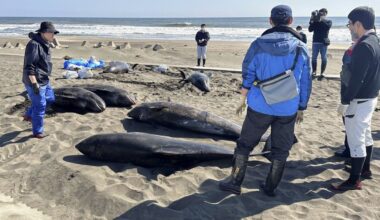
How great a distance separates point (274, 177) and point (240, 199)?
51 cm

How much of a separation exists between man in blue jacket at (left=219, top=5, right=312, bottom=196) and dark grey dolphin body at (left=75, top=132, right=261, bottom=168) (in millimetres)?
1127

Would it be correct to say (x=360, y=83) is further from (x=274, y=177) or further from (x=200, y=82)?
(x=200, y=82)

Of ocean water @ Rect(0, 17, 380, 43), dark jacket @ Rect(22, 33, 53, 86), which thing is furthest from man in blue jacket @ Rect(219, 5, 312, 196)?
ocean water @ Rect(0, 17, 380, 43)

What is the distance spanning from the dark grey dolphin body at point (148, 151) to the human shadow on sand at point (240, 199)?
591 millimetres

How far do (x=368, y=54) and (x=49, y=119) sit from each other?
6.05m

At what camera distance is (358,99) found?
199 inches

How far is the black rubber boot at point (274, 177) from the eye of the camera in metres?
4.94

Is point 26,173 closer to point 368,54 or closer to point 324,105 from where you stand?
point 368,54

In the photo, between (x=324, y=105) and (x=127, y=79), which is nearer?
(x=324, y=105)

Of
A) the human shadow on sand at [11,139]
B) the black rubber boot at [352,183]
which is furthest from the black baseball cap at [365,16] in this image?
the human shadow on sand at [11,139]

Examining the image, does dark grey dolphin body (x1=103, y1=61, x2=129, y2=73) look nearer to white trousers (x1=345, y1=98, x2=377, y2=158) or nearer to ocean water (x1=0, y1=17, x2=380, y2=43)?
white trousers (x1=345, y1=98, x2=377, y2=158)

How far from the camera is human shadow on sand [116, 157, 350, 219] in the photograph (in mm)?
4610

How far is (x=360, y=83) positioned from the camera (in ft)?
15.9

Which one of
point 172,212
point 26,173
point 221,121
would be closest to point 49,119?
point 26,173
